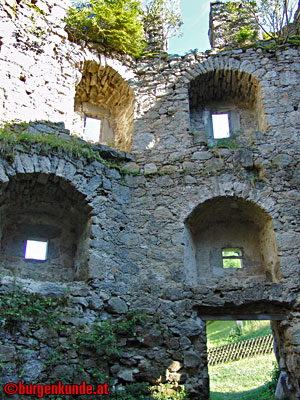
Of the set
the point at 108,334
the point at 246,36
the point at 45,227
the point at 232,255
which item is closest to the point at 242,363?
the point at 232,255

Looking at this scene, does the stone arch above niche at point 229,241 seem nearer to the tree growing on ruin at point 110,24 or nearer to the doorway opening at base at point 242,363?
the doorway opening at base at point 242,363

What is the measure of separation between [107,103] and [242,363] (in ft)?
29.7

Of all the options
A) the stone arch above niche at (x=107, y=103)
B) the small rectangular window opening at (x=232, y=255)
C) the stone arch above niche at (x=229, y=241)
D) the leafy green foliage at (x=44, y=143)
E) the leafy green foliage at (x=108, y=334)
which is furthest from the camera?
the stone arch above niche at (x=107, y=103)

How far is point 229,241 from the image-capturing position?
7555 mm

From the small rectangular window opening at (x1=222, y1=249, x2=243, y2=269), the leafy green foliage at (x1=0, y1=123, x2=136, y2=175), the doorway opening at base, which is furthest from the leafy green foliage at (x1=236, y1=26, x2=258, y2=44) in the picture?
the doorway opening at base

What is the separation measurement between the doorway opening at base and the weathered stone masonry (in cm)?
92

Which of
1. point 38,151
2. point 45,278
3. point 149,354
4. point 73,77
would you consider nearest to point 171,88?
point 73,77

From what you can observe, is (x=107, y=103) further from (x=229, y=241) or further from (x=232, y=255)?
(x=232, y=255)

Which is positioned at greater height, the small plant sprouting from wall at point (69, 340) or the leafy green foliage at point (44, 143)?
the leafy green foliage at point (44, 143)

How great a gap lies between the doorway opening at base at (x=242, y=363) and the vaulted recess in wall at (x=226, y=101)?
4.16 meters

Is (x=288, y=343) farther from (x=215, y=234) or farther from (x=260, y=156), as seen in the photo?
(x=260, y=156)

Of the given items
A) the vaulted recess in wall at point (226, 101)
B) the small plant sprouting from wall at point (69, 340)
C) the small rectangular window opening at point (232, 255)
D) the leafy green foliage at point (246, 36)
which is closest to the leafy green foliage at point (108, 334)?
the small plant sprouting from wall at point (69, 340)

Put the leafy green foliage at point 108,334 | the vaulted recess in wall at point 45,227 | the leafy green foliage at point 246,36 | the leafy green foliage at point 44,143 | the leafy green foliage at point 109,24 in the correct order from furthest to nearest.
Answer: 1. the leafy green foliage at point 246,36
2. the leafy green foliage at point 109,24
3. the vaulted recess in wall at point 45,227
4. the leafy green foliage at point 44,143
5. the leafy green foliage at point 108,334

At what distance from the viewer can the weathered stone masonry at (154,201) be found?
5.88m
